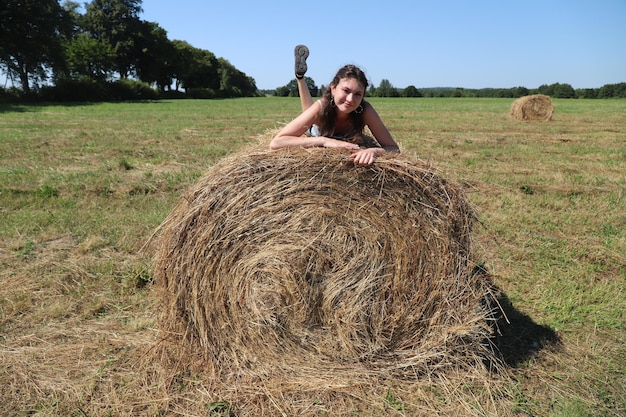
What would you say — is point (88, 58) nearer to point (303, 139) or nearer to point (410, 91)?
point (410, 91)

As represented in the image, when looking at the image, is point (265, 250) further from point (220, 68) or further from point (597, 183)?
point (220, 68)

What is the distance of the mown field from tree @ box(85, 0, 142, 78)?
5572 cm

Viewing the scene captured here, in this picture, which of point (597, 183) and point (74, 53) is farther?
point (74, 53)

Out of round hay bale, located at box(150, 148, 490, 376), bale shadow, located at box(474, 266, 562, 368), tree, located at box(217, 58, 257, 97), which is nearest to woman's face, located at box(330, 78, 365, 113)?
round hay bale, located at box(150, 148, 490, 376)

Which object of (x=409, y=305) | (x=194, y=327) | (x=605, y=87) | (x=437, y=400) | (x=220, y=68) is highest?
(x=220, y=68)

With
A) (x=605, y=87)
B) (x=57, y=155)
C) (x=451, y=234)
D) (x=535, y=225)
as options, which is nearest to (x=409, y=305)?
(x=451, y=234)

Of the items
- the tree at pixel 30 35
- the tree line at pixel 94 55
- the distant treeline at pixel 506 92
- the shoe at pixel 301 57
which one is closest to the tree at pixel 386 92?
the distant treeline at pixel 506 92

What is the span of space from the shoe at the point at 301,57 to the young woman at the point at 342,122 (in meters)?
0.68

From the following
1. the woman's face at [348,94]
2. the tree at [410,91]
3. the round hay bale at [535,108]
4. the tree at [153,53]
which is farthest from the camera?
the tree at [410,91]

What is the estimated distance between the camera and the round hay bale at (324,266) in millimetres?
2982

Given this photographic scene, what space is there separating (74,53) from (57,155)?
4369cm

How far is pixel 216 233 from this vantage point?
3.01 metres

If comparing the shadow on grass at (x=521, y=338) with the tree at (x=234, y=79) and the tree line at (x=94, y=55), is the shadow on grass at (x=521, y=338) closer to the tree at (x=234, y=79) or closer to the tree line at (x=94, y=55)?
the tree line at (x=94, y=55)

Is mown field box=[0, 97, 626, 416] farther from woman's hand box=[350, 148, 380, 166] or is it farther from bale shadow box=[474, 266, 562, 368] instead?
woman's hand box=[350, 148, 380, 166]
